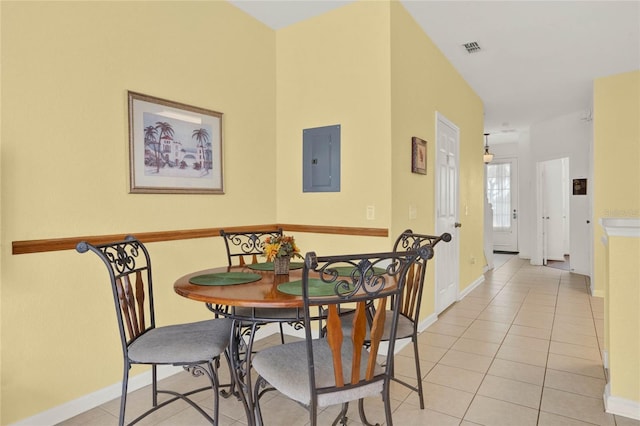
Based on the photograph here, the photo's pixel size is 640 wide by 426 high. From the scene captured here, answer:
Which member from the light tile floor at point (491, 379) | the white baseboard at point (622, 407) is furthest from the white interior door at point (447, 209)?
the white baseboard at point (622, 407)

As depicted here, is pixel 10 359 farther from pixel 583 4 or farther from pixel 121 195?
pixel 583 4

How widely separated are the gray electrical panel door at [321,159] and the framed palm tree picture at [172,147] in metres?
0.78

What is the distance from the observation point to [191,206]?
2902mm

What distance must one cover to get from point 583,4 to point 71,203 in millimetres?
4087

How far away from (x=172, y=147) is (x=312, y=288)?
1594mm

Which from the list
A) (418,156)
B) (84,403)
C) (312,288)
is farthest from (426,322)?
(84,403)

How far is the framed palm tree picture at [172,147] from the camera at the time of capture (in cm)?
254

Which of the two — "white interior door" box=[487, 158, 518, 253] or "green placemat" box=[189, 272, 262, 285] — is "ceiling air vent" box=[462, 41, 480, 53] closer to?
"green placemat" box=[189, 272, 262, 285]

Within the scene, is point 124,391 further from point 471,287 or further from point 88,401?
point 471,287

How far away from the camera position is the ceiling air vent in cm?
392

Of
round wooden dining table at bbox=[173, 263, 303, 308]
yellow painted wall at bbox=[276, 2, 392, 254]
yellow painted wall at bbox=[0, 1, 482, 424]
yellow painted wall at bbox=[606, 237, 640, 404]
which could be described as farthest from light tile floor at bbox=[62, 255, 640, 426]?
yellow painted wall at bbox=[276, 2, 392, 254]

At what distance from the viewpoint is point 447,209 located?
433 cm

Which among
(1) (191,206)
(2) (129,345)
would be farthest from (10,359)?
(1) (191,206)

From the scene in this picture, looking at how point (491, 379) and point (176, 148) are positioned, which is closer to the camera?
point (491, 379)
